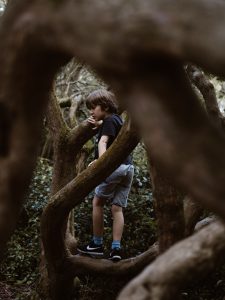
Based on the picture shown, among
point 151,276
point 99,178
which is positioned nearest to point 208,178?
point 151,276

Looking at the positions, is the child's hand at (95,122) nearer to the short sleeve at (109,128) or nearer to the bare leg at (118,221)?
the short sleeve at (109,128)

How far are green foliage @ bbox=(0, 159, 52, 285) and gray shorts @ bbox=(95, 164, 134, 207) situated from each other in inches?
87.7

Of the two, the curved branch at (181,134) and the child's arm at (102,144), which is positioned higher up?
the curved branch at (181,134)

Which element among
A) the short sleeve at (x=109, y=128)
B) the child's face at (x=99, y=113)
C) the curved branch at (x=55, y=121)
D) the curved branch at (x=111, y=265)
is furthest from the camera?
the curved branch at (x=55, y=121)

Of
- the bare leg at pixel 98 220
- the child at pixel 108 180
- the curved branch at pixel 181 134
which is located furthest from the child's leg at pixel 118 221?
the curved branch at pixel 181 134

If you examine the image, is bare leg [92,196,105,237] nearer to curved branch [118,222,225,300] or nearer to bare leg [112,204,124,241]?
bare leg [112,204,124,241]

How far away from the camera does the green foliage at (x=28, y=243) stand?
817 cm

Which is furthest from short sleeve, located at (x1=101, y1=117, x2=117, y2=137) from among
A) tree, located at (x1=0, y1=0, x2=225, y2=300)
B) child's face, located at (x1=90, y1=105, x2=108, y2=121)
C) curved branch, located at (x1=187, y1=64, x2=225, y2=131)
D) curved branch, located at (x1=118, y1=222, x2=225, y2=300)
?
tree, located at (x1=0, y1=0, x2=225, y2=300)

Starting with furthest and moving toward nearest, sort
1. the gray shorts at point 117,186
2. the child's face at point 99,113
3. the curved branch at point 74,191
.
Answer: the gray shorts at point 117,186
the child's face at point 99,113
the curved branch at point 74,191

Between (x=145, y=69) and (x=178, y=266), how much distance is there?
40.1 inches

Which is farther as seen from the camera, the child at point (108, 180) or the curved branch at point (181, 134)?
the child at point (108, 180)

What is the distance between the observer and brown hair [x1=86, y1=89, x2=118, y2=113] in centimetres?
592

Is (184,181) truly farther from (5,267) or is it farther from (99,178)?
(5,267)

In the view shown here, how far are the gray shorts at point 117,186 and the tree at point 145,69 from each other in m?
3.39
